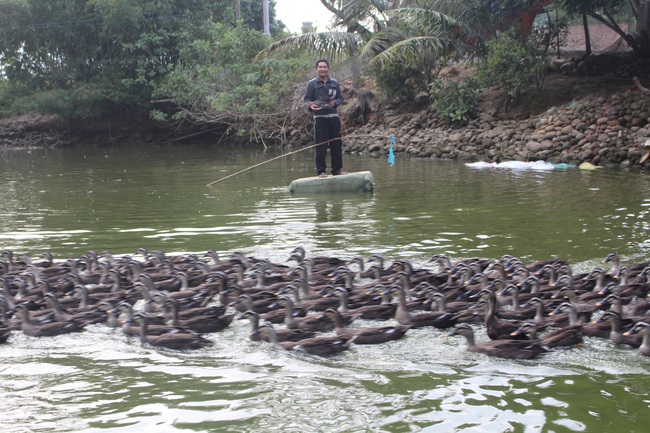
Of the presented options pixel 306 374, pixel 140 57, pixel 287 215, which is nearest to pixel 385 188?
pixel 287 215

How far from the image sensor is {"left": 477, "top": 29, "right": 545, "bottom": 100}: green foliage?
2466cm

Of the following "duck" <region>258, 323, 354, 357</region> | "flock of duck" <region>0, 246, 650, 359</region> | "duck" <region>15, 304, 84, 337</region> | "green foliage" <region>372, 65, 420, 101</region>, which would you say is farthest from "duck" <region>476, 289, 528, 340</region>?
"green foliage" <region>372, 65, 420, 101</region>

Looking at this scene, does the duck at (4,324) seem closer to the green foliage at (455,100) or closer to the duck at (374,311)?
the duck at (374,311)

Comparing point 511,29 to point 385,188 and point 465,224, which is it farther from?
point 465,224

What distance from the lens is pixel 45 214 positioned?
14.6 meters

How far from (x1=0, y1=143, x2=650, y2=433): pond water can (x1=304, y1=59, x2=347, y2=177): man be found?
3.76 ft

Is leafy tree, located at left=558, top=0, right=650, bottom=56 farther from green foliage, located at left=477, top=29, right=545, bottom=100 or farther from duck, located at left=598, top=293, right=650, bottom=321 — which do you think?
duck, located at left=598, top=293, right=650, bottom=321

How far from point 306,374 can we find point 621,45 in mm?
25773

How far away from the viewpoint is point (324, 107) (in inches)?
605

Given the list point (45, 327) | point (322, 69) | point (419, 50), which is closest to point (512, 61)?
point (419, 50)

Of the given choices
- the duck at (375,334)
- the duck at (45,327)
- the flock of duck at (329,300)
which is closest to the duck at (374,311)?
the flock of duck at (329,300)

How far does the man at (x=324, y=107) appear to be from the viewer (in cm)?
1514

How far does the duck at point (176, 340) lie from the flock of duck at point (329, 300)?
1 centimetres

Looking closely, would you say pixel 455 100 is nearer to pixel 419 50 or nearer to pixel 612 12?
pixel 419 50
